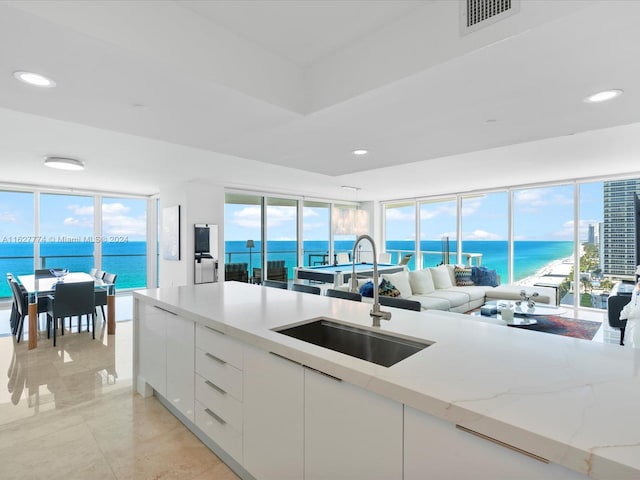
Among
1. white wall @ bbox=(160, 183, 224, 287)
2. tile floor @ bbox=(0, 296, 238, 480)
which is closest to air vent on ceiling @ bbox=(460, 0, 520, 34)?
tile floor @ bbox=(0, 296, 238, 480)

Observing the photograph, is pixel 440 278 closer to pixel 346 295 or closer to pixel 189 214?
pixel 346 295

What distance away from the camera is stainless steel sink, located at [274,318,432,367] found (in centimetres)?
170

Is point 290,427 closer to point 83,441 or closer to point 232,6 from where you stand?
point 83,441

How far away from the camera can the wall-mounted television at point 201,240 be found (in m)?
6.79

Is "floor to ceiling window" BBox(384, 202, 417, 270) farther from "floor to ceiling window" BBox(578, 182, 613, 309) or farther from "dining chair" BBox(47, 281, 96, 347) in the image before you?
"dining chair" BBox(47, 281, 96, 347)

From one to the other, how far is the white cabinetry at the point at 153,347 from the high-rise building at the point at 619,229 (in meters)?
7.66

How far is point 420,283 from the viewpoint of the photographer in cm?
588

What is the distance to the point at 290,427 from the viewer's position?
150 cm

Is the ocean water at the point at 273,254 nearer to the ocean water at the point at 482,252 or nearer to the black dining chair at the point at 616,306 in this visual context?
the ocean water at the point at 482,252

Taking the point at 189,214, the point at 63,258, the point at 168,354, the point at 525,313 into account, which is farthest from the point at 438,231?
the point at 63,258

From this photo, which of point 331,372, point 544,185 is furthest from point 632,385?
point 544,185

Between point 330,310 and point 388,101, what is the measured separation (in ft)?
4.54

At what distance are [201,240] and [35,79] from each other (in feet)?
16.7

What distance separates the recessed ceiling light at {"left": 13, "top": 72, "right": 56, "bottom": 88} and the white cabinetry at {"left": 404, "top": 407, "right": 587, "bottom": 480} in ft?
7.85
